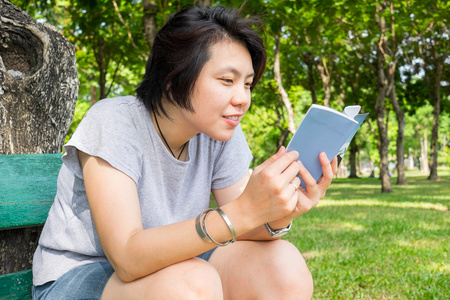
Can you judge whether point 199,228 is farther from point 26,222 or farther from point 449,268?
point 449,268

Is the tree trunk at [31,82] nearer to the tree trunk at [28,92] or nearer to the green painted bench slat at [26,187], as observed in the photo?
the tree trunk at [28,92]

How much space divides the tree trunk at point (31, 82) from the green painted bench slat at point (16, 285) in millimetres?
477

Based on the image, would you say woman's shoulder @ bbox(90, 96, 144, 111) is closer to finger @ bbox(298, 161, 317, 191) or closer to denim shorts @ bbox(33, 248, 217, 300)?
denim shorts @ bbox(33, 248, 217, 300)

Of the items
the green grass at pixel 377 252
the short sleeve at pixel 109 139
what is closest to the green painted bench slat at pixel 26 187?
the short sleeve at pixel 109 139

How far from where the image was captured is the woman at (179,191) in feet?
4.36

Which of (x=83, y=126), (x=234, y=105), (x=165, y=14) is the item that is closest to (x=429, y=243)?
(x=165, y=14)

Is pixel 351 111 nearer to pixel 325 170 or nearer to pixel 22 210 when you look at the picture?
pixel 325 170

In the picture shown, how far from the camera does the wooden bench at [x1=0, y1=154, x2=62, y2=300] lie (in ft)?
5.20

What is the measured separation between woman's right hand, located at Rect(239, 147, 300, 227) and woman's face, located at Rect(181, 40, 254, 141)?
28 cm

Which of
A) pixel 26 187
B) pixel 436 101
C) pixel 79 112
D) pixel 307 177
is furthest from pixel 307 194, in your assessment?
pixel 436 101

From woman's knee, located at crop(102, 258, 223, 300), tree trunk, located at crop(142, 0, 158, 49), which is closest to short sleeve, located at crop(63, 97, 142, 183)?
woman's knee, located at crop(102, 258, 223, 300)

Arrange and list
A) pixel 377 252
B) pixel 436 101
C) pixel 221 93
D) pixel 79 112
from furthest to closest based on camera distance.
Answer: pixel 436 101
pixel 79 112
pixel 377 252
pixel 221 93

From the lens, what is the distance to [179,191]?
174 centimetres

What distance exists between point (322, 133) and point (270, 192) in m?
0.29
